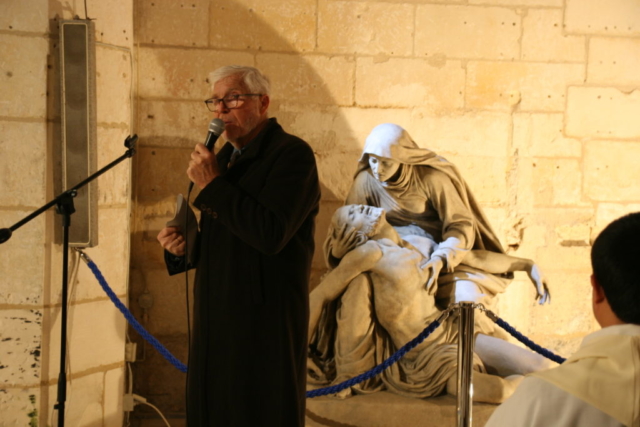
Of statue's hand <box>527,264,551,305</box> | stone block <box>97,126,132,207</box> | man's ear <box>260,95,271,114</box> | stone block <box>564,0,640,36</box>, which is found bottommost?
statue's hand <box>527,264,551,305</box>

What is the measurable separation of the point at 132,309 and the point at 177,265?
2.41 meters

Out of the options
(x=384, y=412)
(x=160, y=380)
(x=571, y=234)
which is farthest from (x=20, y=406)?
(x=571, y=234)

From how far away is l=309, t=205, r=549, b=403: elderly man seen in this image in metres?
3.51

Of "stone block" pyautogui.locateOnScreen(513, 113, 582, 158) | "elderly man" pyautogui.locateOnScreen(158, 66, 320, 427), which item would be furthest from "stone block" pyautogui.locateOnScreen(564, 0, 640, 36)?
"elderly man" pyautogui.locateOnScreen(158, 66, 320, 427)

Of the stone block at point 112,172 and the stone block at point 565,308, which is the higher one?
the stone block at point 112,172

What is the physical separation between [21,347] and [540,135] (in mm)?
3351

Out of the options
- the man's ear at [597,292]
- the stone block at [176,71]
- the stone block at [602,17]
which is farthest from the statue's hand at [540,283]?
the man's ear at [597,292]

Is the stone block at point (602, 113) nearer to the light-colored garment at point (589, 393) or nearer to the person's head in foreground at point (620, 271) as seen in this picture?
the person's head in foreground at point (620, 271)

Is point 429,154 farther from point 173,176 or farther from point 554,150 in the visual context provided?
point 173,176

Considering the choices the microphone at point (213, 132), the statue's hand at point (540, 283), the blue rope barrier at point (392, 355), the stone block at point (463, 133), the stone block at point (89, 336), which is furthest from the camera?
the stone block at point (463, 133)

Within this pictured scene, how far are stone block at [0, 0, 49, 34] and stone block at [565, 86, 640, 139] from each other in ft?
10.6

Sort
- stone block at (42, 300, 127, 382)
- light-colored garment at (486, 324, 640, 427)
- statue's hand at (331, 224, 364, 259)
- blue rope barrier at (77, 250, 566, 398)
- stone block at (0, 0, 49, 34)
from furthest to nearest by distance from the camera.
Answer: statue's hand at (331, 224, 364, 259)
stone block at (42, 300, 127, 382)
stone block at (0, 0, 49, 34)
blue rope barrier at (77, 250, 566, 398)
light-colored garment at (486, 324, 640, 427)

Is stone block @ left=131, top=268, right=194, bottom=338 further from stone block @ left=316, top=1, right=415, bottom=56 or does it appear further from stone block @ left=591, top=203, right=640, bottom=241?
stone block @ left=591, top=203, right=640, bottom=241

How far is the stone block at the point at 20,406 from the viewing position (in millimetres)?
3326
